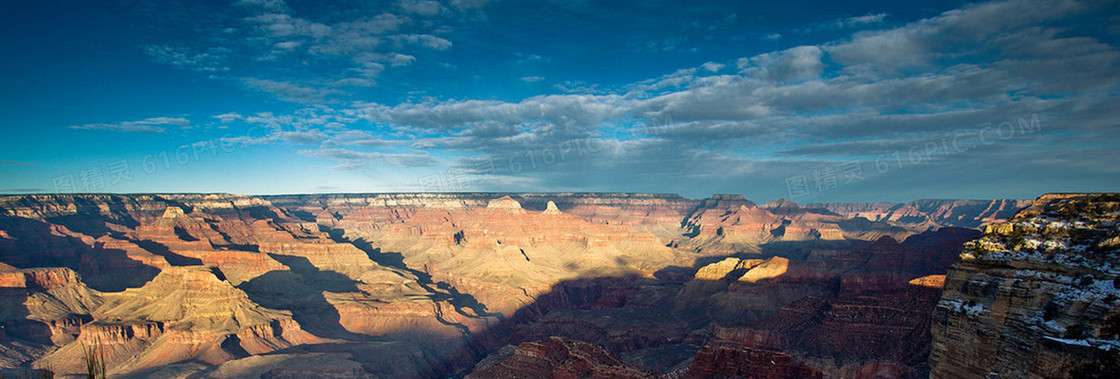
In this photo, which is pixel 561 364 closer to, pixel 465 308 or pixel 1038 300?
pixel 1038 300

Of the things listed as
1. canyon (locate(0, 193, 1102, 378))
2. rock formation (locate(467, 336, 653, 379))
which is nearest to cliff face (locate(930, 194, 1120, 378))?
canyon (locate(0, 193, 1102, 378))

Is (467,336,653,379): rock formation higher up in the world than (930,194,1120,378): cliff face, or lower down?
lower down

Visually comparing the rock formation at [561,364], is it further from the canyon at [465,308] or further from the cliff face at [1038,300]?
the cliff face at [1038,300]

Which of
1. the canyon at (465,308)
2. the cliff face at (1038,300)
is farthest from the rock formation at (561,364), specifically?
the cliff face at (1038,300)

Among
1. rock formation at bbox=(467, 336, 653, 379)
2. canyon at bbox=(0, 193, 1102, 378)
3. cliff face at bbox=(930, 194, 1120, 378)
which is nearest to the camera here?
cliff face at bbox=(930, 194, 1120, 378)

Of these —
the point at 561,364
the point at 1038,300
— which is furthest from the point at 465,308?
the point at 1038,300

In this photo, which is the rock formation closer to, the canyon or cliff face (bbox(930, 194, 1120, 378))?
the canyon
